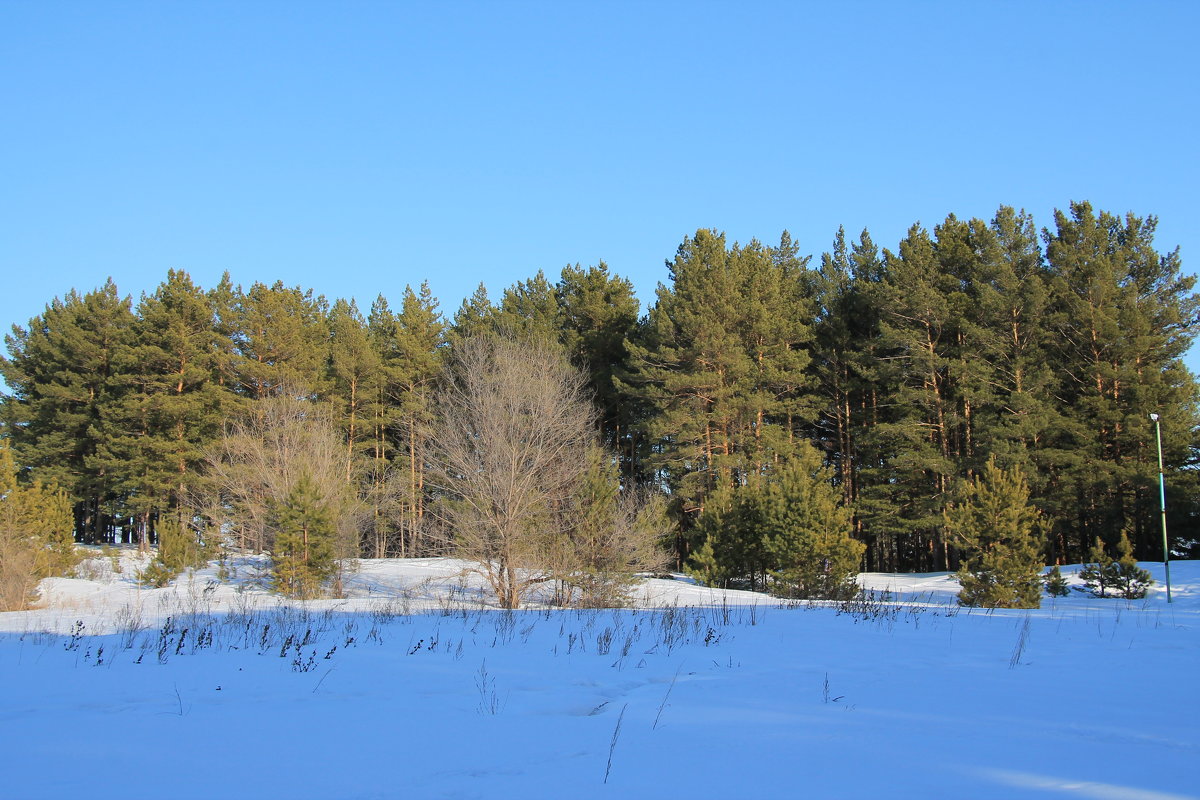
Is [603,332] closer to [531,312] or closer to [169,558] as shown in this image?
[531,312]

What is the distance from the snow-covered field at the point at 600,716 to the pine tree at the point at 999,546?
969 cm

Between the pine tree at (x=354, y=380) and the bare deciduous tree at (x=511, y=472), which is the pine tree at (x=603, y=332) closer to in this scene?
the pine tree at (x=354, y=380)

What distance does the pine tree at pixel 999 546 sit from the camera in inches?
754

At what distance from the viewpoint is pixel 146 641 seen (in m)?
8.34

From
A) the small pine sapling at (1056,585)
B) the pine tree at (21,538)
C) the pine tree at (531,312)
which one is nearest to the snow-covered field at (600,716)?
the pine tree at (21,538)

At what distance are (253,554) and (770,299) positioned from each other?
25.1 meters

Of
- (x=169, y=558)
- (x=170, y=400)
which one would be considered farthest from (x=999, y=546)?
(x=170, y=400)

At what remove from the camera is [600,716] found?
202 inches

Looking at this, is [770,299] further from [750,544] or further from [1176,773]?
[1176,773]

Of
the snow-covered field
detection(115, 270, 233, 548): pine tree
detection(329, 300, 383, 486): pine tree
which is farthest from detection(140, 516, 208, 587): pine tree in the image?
the snow-covered field

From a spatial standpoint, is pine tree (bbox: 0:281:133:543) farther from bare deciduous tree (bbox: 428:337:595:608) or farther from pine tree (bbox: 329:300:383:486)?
bare deciduous tree (bbox: 428:337:595:608)

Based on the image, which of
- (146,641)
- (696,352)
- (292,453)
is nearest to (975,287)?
(696,352)

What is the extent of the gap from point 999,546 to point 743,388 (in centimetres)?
1633

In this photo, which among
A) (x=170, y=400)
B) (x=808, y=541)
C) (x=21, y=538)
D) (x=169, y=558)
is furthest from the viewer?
(x=170, y=400)
